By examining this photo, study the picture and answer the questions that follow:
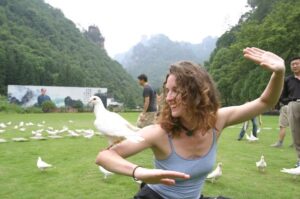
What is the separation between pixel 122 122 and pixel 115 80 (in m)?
88.2

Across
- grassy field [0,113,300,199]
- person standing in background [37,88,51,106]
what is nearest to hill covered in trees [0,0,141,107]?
person standing in background [37,88,51,106]

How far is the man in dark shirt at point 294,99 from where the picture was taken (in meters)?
6.91

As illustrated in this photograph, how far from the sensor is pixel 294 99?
7082 mm

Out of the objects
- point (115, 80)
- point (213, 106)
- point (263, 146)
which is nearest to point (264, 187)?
point (213, 106)

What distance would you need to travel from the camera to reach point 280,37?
3225 centimetres

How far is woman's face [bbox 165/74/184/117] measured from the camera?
2361 millimetres

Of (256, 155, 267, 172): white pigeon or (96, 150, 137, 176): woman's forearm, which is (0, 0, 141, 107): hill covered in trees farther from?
(96, 150, 137, 176): woman's forearm

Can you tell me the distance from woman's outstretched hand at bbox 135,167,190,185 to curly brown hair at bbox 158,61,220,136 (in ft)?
1.65

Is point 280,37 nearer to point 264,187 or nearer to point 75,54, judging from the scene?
point 264,187

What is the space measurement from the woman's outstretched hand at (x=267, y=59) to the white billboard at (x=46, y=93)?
167 ft

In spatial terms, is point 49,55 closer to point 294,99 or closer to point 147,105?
point 147,105

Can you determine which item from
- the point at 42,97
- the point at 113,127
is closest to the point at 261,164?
the point at 113,127

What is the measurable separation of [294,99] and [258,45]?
27.5m

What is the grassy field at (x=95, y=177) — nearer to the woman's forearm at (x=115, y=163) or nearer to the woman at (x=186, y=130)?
the woman at (x=186, y=130)
